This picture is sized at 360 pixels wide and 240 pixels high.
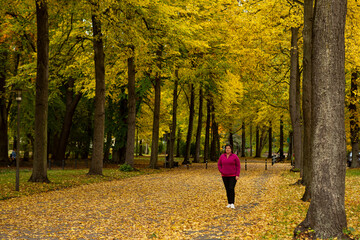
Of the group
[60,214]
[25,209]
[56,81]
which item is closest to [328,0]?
[60,214]

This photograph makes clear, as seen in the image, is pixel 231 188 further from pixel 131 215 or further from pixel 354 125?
pixel 354 125

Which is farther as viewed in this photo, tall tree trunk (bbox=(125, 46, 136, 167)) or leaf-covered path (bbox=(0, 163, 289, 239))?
tall tree trunk (bbox=(125, 46, 136, 167))

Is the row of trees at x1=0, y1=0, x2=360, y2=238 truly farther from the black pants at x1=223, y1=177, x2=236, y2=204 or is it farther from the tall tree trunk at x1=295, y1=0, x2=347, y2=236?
the black pants at x1=223, y1=177, x2=236, y2=204

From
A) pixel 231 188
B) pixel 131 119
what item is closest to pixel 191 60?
pixel 131 119

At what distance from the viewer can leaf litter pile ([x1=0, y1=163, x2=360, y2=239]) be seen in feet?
27.3

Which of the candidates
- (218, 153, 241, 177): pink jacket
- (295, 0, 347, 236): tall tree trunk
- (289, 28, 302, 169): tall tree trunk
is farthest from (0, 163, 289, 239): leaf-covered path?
(289, 28, 302, 169): tall tree trunk

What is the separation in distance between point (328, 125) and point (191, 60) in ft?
59.3

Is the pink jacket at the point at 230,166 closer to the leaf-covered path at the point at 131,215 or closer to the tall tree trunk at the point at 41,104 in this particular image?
the leaf-covered path at the point at 131,215

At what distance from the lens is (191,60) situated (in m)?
24.9

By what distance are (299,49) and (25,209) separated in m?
15.7

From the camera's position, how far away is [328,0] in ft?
24.3

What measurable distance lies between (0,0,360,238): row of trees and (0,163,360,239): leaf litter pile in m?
1.35

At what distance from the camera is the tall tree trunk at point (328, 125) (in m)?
7.21

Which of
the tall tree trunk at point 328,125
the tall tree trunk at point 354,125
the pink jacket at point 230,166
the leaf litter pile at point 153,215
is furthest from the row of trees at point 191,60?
the pink jacket at point 230,166
